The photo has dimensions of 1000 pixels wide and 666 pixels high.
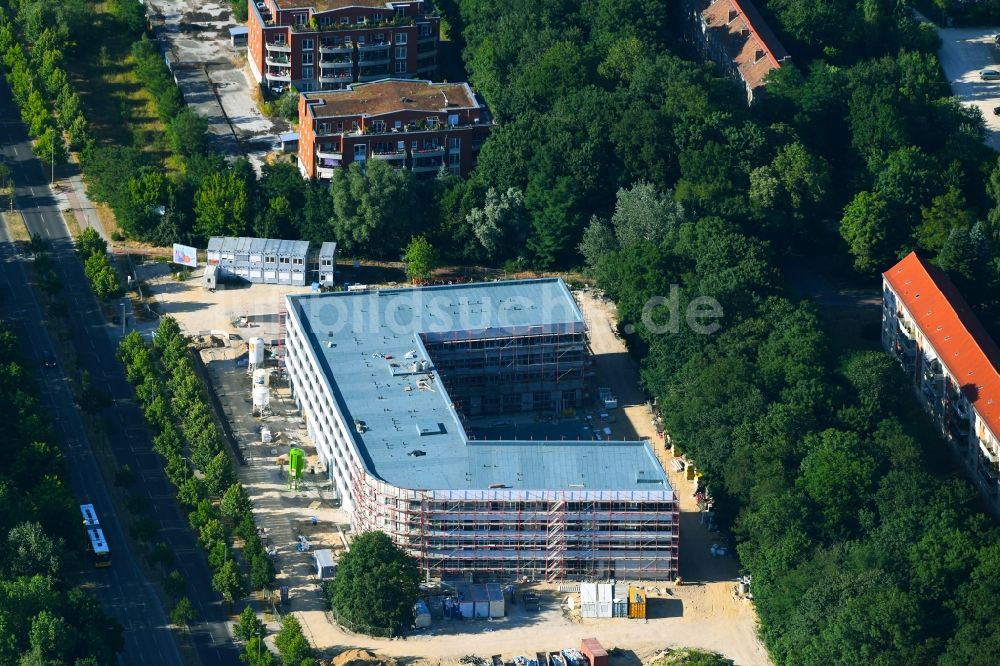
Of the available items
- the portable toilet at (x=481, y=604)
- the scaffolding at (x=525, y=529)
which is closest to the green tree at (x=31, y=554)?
the scaffolding at (x=525, y=529)

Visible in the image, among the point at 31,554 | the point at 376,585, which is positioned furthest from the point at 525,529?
the point at 31,554

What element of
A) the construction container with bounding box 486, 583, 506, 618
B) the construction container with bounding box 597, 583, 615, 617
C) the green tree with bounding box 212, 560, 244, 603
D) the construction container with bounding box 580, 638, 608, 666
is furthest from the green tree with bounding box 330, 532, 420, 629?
the construction container with bounding box 597, 583, 615, 617

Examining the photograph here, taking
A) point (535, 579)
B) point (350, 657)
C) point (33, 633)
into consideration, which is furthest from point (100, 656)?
point (535, 579)

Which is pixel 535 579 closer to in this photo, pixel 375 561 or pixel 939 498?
pixel 375 561

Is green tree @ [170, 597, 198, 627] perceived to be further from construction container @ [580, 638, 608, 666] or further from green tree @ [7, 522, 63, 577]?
construction container @ [580, 638, 608, 666]

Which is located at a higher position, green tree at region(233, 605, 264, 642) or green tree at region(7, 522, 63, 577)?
→ green tree at region(7, 522, 63, 577)

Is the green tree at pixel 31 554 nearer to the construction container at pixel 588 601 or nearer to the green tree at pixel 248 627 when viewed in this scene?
the green tree at pixel 248 627
